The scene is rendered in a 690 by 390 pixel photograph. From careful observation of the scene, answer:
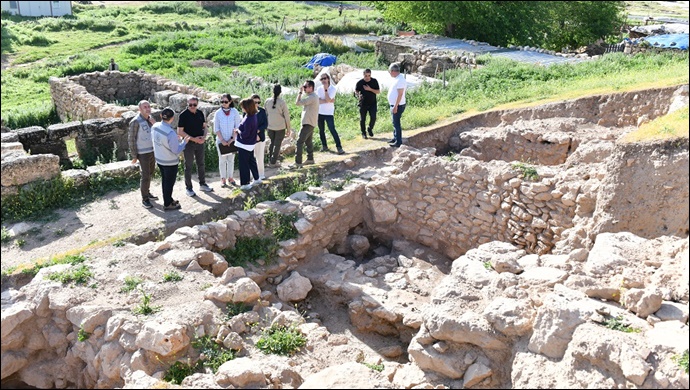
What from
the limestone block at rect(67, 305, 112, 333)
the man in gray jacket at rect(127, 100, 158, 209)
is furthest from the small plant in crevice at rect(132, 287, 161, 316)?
the man in gray jacket at rect(127, 100, 158, 209)

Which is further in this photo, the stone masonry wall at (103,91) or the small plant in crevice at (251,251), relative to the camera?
the stone masonry wall at (103,91)

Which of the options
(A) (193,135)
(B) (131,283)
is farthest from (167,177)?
(B) (131,283)

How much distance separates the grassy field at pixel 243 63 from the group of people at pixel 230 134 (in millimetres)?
1466

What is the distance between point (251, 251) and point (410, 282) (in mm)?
2487

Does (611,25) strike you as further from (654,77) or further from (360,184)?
(360,184)

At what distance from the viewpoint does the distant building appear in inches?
1662

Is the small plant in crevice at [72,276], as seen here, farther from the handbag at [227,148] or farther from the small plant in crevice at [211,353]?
the handbag at [227,148]

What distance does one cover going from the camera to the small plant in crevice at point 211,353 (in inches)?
274

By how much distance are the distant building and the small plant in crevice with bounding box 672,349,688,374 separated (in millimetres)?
45423

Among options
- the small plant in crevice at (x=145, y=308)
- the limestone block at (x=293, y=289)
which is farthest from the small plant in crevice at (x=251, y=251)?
the small plant in crevice at (x=145, y=308)

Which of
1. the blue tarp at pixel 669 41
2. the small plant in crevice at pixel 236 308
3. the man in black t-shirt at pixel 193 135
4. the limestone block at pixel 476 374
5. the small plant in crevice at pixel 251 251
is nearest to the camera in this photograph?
the limestone block at pixel 476 374

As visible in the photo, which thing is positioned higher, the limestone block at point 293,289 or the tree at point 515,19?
the tree at point 515,19

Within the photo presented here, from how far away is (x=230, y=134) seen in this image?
10.6 meters

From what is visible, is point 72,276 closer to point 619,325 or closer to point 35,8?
point 619,325
